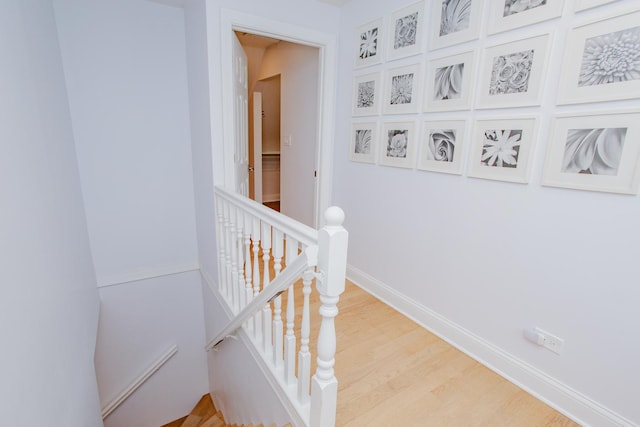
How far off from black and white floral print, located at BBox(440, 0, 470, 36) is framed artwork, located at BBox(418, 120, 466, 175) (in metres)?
0.53

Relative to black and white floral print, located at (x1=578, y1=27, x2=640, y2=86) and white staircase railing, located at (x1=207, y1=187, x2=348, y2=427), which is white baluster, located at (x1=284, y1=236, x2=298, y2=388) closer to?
white staircase railing, located at (x1=207, y1=187, x2=348, y2=427)

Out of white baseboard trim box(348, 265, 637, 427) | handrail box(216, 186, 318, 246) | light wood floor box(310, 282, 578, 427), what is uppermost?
handrail box(216, 186, 318, 246)

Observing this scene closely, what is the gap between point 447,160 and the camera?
194cm

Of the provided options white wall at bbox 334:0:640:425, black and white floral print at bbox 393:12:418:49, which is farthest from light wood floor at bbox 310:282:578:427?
black and white floral print at bbox 393:12:418:49

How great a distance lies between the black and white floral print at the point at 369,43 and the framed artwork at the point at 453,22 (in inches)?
20.1

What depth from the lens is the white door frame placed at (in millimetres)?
2289

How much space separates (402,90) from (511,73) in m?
0.74

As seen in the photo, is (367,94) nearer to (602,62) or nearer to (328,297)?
(602,62)

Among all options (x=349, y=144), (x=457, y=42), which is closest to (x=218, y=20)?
(x=349, y=144)

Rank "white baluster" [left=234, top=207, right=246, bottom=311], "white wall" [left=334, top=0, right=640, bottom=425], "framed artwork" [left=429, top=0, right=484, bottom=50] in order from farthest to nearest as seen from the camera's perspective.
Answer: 1. "white baluster" [left=234, top=207, right=246, bottom=311]
2. "framed artwork" [left=429, top=0, right=484, bottom=50]
3. "white wall" [left=334, top=0, right=640, bottom=425]

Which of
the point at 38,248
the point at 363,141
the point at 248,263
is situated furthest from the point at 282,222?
the point at 363,141

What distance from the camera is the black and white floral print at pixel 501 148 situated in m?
1.59

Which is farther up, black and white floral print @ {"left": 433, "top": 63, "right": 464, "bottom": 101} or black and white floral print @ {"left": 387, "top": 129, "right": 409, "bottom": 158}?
black and white floral print @ {"left": 433, "top": 63, "right": 464, "bottom": 101}

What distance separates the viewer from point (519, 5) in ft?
5.01
